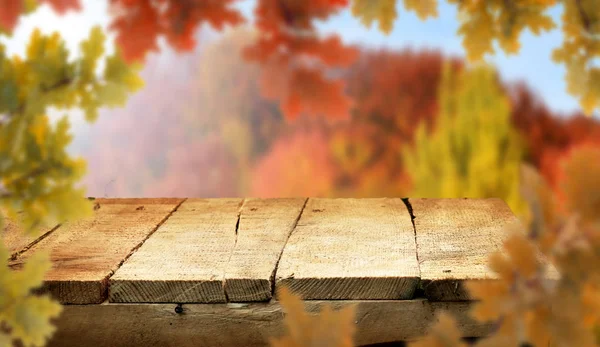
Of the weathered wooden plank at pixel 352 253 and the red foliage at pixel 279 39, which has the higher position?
the red foliage at pixel 279 39

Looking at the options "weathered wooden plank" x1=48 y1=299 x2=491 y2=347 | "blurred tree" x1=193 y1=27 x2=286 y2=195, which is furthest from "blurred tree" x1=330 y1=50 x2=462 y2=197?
"weathered wooden plank" x1=48 y1=299 x2=491 y2=347

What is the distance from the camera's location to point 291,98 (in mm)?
707

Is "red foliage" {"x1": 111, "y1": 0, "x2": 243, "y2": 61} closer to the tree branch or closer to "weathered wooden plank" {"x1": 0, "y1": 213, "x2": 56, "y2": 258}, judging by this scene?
the tree branch

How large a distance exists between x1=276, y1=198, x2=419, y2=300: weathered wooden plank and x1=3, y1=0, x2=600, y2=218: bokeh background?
17.5 ft

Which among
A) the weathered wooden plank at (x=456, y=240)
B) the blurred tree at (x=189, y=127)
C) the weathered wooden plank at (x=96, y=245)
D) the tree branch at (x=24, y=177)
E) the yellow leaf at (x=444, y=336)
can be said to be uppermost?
the tree branch at (x=24, y=177)

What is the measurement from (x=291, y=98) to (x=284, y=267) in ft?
1.36

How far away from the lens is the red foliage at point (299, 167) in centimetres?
748

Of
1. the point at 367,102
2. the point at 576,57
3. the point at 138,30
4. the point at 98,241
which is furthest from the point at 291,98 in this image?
the point at 367,102

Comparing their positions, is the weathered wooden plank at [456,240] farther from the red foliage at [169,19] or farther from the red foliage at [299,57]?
the red foliage at [169,19]

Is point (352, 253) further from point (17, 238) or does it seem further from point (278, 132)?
point (278, 132)

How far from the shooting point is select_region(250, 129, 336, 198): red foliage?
748 cm

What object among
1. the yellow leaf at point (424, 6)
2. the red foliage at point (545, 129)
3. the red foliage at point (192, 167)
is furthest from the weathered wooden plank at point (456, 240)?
the red foliage at point (545, 129)

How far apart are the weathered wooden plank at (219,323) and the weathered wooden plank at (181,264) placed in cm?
2

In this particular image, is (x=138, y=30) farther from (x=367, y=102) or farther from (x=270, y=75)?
(x=367, y=102)
